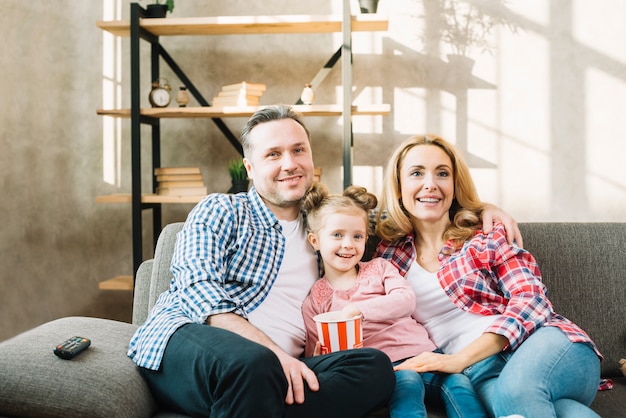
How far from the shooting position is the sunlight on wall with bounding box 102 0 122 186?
Result: 3549mm

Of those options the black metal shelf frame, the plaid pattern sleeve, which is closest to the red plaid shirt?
the plaid pattern sleeve

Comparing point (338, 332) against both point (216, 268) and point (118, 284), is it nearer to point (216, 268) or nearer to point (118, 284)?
point (216, 268)

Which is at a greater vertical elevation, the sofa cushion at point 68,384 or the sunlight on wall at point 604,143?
the sunlight on wall at point 604,143

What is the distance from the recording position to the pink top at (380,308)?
1.66 metres

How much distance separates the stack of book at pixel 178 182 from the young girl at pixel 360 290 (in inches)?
58.7

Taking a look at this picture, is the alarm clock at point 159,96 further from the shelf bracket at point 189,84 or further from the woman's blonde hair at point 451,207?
the woman's blonde hair at point 451,207

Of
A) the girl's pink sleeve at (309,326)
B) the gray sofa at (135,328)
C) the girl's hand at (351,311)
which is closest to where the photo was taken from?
the gray sofa at (135,328)

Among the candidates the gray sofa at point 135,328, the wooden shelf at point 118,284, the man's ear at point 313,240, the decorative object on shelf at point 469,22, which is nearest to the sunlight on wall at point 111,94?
the wooden shelf at point 118,284

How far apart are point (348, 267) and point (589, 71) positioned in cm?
248

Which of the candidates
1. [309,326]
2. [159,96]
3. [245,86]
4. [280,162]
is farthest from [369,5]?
[309,326]

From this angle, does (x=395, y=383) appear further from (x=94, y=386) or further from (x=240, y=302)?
(x=94, y=386)

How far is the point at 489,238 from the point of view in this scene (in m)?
1.72

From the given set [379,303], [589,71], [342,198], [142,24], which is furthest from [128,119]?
[589,71]

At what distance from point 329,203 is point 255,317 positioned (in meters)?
0.40
